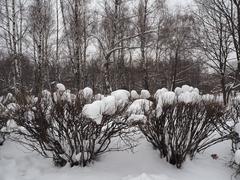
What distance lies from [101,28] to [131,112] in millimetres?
16265

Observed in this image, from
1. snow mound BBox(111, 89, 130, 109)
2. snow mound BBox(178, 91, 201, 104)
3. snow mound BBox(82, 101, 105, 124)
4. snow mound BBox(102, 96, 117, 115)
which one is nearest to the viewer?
snow mound BBox(82, 101, 105, 124)

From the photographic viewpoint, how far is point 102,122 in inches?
179

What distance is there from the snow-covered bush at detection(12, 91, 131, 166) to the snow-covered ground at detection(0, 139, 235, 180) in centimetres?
28

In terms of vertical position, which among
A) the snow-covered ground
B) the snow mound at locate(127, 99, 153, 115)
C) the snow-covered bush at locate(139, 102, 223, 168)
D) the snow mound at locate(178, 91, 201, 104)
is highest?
the snow mound at locate(178, 91, 201, 104)

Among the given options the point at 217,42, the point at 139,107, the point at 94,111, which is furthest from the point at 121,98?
the point at 217,42

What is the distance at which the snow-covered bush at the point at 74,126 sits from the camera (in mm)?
4453

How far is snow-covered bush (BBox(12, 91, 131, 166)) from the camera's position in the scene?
14.6 ft

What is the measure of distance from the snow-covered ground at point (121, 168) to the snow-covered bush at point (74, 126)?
0.28 meters

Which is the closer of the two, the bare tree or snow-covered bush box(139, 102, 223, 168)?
snow-covered bush box(139, 102, 223, 168)

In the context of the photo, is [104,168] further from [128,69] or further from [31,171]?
[128,69]

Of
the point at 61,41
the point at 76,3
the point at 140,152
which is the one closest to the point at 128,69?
the point at 61,41

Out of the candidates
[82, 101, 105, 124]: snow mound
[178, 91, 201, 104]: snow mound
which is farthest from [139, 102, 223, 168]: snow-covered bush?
[82, 101, 105, 124]: snow mound

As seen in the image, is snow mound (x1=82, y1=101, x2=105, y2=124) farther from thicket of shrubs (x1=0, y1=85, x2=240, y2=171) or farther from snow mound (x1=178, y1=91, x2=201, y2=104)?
snow mound (x1=178, y1=91, x2=201, y2=104)

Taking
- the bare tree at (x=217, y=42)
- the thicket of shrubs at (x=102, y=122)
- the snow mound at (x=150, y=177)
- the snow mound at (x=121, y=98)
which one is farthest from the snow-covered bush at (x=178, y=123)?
the bare tree at (x=217, y=42)
